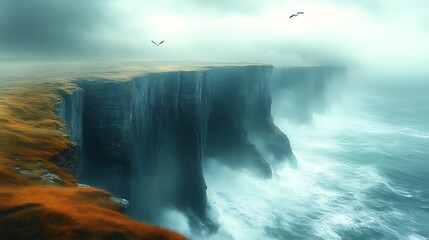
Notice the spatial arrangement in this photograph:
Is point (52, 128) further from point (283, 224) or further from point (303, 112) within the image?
point (303, 112)

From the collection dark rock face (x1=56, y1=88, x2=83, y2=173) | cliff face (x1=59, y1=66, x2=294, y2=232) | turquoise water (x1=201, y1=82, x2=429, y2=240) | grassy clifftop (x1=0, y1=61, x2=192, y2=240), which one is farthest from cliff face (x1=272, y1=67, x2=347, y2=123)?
grassy clifftop (x1=0, y1=61, x2=192, y2=240)

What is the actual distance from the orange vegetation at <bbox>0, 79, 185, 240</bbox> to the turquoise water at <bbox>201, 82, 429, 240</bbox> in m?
→ 28.0

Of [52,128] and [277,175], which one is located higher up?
[52,128]

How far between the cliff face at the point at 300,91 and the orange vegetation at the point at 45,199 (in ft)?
261

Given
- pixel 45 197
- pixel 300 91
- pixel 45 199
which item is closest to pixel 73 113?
pixel 45 197

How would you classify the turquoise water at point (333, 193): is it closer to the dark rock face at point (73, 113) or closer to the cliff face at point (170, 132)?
the cliff face at point (170, 132)

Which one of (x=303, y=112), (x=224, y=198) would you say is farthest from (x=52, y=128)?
(x=303, y=112)

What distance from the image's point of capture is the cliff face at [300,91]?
95312 mm

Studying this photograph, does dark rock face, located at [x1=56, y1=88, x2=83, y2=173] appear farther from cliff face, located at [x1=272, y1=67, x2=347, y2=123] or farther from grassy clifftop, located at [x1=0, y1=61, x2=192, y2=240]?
cliff face, located at [x1=272, y1=67, x2=347, y2=123]

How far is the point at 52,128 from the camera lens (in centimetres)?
2034

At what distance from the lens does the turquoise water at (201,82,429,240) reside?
4372 centimetres

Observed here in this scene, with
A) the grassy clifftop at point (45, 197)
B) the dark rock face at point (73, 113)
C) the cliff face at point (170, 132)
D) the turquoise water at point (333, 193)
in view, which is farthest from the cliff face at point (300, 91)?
the grassy clifftop at point (45, 197)

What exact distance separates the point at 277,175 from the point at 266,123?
10434mm

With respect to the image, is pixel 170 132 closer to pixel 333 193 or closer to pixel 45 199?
pixel 45 199
